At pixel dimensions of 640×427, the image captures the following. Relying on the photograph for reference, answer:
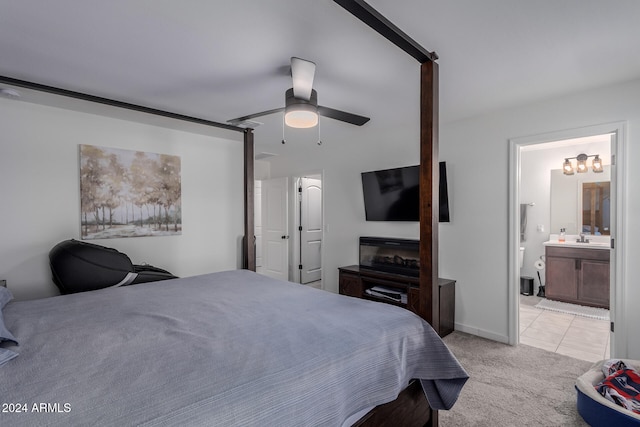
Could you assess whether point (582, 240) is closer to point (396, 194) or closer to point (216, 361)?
point (396, 194)

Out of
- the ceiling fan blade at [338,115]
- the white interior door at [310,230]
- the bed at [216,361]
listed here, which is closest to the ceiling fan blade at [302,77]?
the ceiling fan blade at [338,115]

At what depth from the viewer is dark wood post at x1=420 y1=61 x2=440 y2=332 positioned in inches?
71.5

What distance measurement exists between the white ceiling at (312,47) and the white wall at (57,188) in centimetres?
74

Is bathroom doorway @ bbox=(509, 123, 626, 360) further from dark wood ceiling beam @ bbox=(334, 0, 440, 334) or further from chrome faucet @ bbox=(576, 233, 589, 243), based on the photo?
dark wood ceiling beam @ bbox=(334, 0, 440, 334)

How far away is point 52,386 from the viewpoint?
105cm

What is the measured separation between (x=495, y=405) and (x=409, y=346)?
1.16 meters

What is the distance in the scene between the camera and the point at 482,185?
347 cm

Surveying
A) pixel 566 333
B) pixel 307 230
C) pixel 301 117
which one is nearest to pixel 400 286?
pixel 566 333

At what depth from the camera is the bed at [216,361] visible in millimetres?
969

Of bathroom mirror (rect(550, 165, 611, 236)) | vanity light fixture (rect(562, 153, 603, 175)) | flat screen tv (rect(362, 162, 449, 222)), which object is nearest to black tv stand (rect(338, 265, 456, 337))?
flat screen tv (rect(362, 162, 449, 222))

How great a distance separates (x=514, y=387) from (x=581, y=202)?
12.0ft

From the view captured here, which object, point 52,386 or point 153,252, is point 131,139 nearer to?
point 153,252

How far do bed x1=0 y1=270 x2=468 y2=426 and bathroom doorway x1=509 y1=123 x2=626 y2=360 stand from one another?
2.06m

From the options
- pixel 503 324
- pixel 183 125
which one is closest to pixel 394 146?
pixel 503 324
